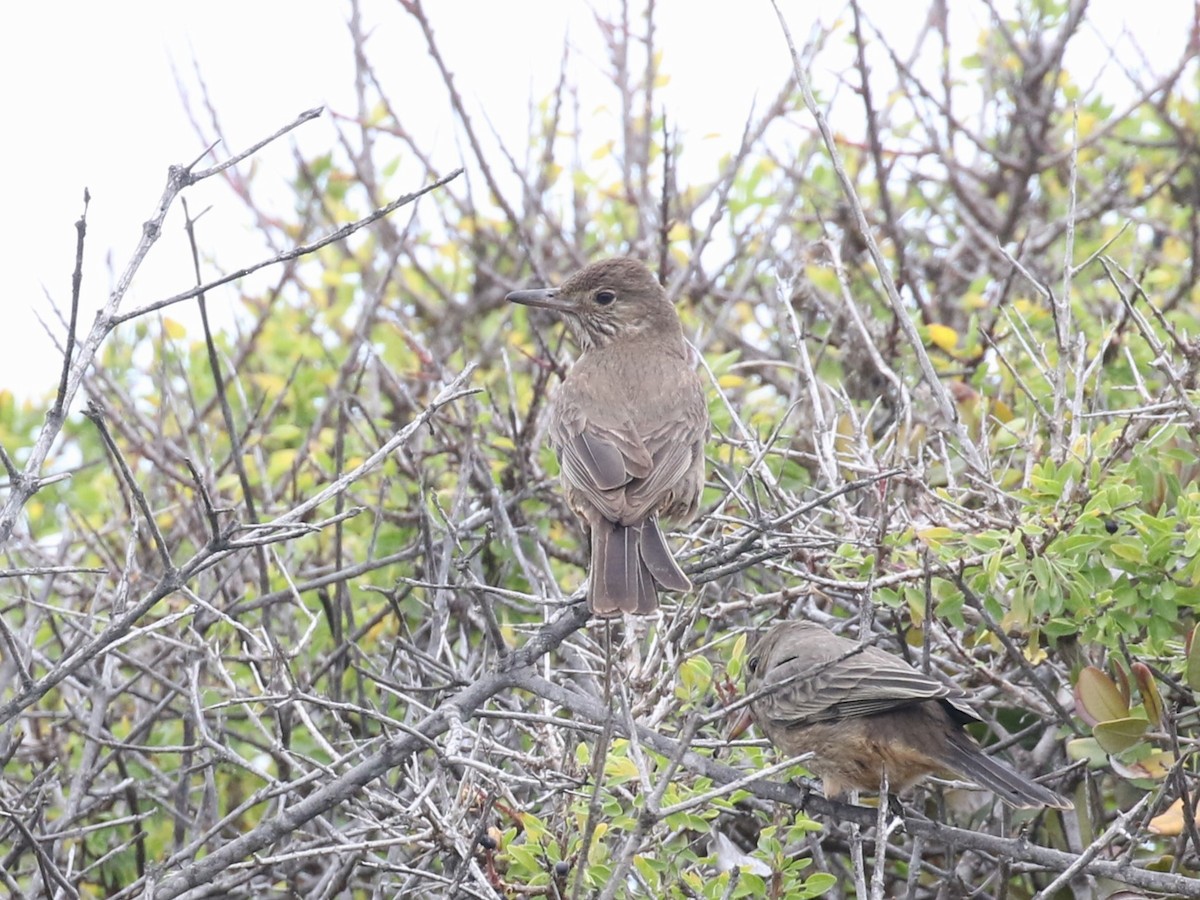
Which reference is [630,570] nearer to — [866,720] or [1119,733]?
[866,720]

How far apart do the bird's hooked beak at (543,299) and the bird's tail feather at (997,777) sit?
300 centimetres

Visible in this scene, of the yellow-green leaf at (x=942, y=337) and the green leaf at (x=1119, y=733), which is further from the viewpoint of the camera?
the yellow-green leaf at (x=942, y=337)

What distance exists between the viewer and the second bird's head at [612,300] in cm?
681

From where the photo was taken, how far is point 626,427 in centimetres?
618

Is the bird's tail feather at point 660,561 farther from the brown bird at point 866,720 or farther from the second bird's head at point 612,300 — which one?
the second bird's head at point 612,300

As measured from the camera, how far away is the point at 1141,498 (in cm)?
442

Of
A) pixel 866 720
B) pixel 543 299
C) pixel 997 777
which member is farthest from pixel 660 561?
pixel 543 299

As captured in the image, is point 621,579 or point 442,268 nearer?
point 621,579

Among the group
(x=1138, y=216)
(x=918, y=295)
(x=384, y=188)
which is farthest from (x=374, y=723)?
(x=1138, y=216)

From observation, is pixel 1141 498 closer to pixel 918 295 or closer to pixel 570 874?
pixel 570 874

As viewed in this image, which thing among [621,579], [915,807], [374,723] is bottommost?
[915,807]

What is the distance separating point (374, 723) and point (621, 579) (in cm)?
122

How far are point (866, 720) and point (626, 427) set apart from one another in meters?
1.97

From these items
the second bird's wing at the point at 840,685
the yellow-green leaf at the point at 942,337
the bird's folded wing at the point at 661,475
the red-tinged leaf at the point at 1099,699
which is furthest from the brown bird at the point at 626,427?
the red-tinged leaf at the point at 1099,699
